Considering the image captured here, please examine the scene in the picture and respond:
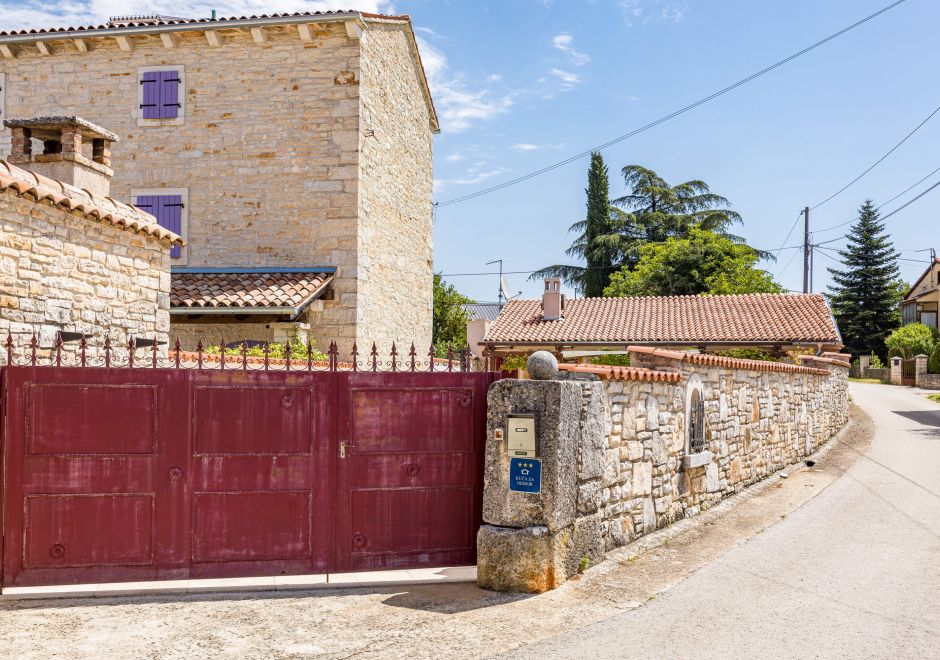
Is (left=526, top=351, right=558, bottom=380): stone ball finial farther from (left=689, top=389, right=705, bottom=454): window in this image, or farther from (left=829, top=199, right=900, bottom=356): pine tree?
(left=829, top=199, right=900, bottom=356): pine tree

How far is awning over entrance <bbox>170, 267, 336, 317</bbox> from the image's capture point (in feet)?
44.9

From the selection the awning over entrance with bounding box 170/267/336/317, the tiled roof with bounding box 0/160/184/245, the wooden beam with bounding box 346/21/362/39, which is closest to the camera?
the tiled roof with bounding box 0/160/184/245

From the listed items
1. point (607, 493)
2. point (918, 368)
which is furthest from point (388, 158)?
point (918, 368)

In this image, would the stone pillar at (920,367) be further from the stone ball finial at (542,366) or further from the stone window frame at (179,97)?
the stone ball finial at (542,366)

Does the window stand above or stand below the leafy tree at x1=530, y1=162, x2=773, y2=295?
below

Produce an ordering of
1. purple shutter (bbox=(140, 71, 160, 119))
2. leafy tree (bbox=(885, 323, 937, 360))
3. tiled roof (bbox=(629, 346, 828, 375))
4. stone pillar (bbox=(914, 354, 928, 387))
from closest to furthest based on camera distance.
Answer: tiled roof (bbox=(629, 346, 828, 375))
purple shutter (bbox=(140, 71, 160, 119))
stone pillar (bbox=(914, 354, 928, 387))
leafy tree (bbox=(885, 323, 937, 360))

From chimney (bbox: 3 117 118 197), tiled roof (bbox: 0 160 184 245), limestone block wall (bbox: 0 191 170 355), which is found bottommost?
limestone block wall (bbox: 0 191 170 355)

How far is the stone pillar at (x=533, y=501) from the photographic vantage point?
578cm

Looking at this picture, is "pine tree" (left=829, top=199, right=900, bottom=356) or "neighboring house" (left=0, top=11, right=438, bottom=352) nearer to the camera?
"neighboring house" (left=0, top=11, right=438, bottom=352)

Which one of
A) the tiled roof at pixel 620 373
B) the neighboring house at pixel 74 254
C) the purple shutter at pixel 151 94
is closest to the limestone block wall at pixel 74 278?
the neighboring house at pixel 74 254

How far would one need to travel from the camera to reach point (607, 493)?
22.4 ft

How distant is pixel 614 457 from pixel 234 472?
3.25 metres

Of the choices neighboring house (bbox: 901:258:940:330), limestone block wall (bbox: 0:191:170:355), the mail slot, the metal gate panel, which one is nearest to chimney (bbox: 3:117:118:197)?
limestone block wall (bbox: 0:191:170:355)

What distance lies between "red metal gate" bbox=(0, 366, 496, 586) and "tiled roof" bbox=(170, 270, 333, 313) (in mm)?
7797
